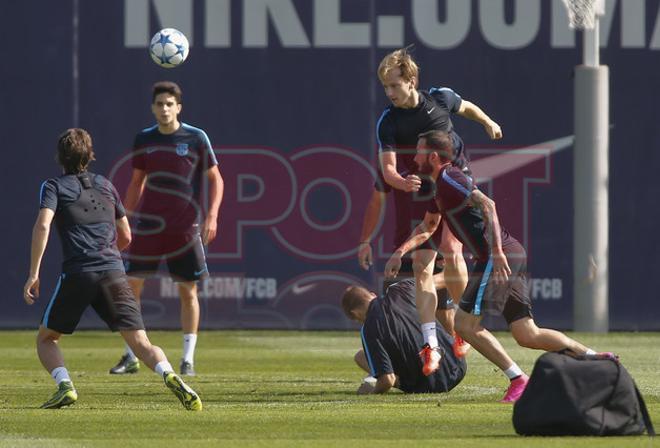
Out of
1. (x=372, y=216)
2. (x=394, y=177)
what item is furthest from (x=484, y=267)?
Result: (x=372, y=216)

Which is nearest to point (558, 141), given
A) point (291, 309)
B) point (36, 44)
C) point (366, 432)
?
point (291, 309)

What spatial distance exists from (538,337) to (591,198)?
7743 millimetres

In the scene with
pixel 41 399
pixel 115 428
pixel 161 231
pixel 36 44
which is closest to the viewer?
pixel 115 428

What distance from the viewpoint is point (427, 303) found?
1031 centimetres

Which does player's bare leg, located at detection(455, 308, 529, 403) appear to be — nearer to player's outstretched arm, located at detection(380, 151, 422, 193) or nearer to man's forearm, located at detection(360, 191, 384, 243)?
player's outstretched arm, located at detection(380, 151, 422, 193)

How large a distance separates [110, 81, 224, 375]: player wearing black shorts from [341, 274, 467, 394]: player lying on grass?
220 centimetres

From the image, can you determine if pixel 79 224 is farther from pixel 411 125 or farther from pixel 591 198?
pixel 591 198

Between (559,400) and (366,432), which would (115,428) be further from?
(559,400)

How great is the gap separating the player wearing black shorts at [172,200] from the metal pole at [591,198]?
19.1ft

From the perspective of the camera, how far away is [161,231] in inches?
488

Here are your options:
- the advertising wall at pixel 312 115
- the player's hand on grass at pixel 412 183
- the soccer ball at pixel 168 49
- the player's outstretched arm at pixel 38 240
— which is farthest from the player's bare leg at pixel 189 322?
the advertising wall at pixel 312 115

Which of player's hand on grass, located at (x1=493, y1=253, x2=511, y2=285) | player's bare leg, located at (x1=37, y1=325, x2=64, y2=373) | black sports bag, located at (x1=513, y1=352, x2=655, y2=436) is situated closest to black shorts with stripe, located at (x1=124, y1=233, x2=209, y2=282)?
player's bare leg, located at (x1=37, y1=325, x2=64, y2=373)

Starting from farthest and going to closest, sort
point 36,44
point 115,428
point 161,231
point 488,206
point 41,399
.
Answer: point 36,44 < point 161,231 < point 41,399 < point 488,206 < point 115,428

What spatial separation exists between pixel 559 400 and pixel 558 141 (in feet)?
32.2
